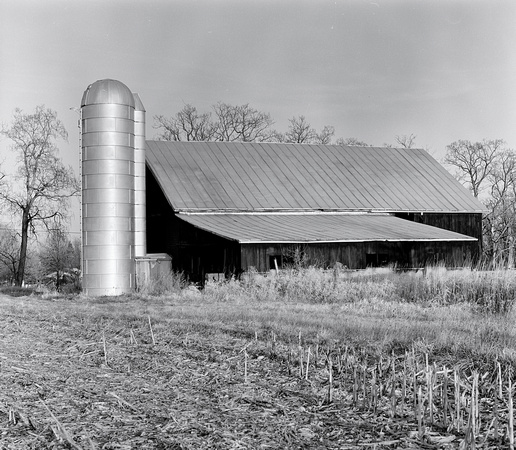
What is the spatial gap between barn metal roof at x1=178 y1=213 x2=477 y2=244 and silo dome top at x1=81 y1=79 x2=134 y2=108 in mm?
4959

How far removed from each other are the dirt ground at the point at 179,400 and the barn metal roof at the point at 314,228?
13.2 metres

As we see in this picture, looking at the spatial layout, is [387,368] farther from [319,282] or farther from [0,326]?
[319,282]

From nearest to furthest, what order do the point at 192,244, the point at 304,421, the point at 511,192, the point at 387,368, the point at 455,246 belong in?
1. the point at 304,421
2. the point at 387,368
3. the point at 192,244
4. the point at 455,246
5. the point at 511,192

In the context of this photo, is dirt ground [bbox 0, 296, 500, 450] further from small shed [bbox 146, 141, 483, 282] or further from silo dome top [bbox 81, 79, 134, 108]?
silo dome top [bbox 81, 79, 134, 108]

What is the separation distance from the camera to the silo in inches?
915

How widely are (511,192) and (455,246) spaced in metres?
25.9

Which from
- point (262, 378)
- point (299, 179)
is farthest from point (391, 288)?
point (299, 179)

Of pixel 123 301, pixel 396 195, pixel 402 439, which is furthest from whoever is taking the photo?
pixel 396 195

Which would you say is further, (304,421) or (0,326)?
(0,326)

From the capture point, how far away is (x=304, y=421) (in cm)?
636

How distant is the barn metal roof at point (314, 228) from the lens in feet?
79.7

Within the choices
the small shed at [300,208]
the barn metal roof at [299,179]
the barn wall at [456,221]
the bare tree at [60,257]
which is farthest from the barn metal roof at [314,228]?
the bare tree at [60,257]

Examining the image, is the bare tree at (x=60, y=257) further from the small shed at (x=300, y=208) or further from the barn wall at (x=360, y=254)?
the barn wall at (x=360, y=254)

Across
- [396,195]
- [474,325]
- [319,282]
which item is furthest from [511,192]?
[474,325]
